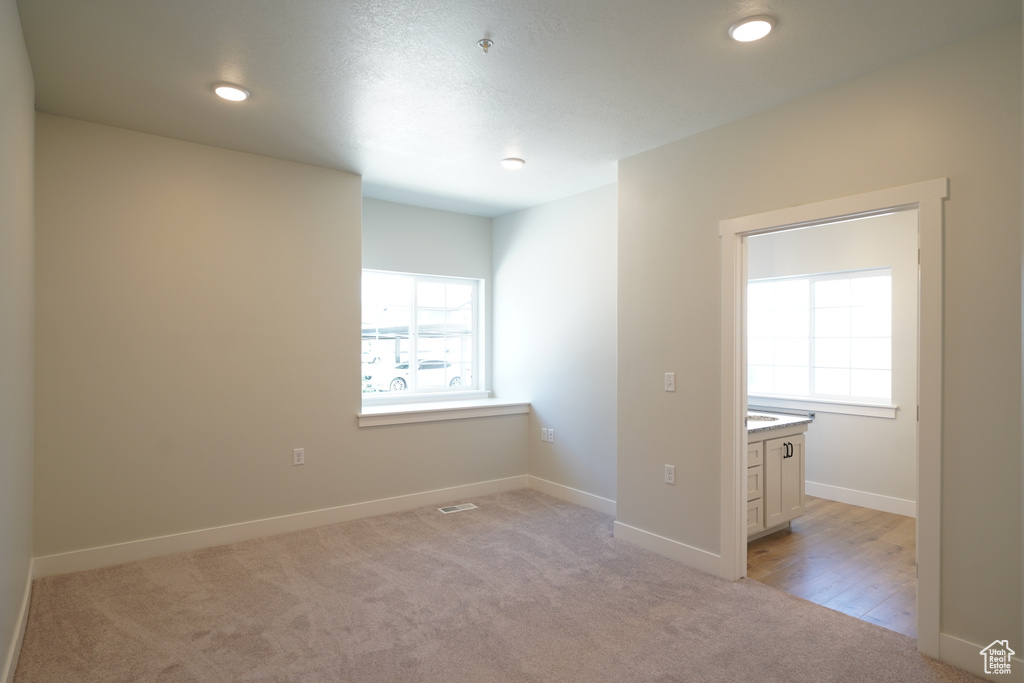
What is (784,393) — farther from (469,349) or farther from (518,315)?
(469,349)

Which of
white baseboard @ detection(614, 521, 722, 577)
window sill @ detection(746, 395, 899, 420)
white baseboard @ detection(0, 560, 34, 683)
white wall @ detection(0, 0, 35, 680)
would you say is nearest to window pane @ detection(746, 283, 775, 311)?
window sill @ detection(746, 395, 899, 420)

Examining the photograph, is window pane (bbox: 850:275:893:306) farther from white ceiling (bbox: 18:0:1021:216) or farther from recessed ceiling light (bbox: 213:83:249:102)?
recessed ceiling light (bbox: 213:83:249:102)

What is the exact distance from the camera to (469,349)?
18.6ft

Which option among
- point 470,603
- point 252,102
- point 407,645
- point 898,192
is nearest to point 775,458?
point 898,192

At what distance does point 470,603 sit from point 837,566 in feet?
7.06

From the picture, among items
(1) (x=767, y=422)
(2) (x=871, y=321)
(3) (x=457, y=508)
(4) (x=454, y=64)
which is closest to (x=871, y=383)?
(2) (x=871, y=321)

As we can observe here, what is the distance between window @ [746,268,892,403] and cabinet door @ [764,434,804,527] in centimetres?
113

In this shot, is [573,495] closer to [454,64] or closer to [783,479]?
[783,479]

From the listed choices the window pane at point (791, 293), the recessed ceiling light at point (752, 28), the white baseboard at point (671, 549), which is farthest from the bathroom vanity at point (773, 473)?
the recessed ceiling light at point (752, 28)

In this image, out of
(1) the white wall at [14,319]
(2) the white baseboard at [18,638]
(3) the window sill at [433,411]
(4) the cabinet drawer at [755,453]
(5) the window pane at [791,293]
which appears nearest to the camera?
(1) the white wall at [14,319]

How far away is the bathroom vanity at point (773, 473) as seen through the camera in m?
3.76

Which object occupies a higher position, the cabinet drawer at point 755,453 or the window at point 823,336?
the window at point 823,336

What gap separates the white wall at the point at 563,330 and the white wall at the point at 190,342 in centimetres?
126

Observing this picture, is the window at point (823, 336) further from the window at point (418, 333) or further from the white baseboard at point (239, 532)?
the white baseboard at point (239, 532)
